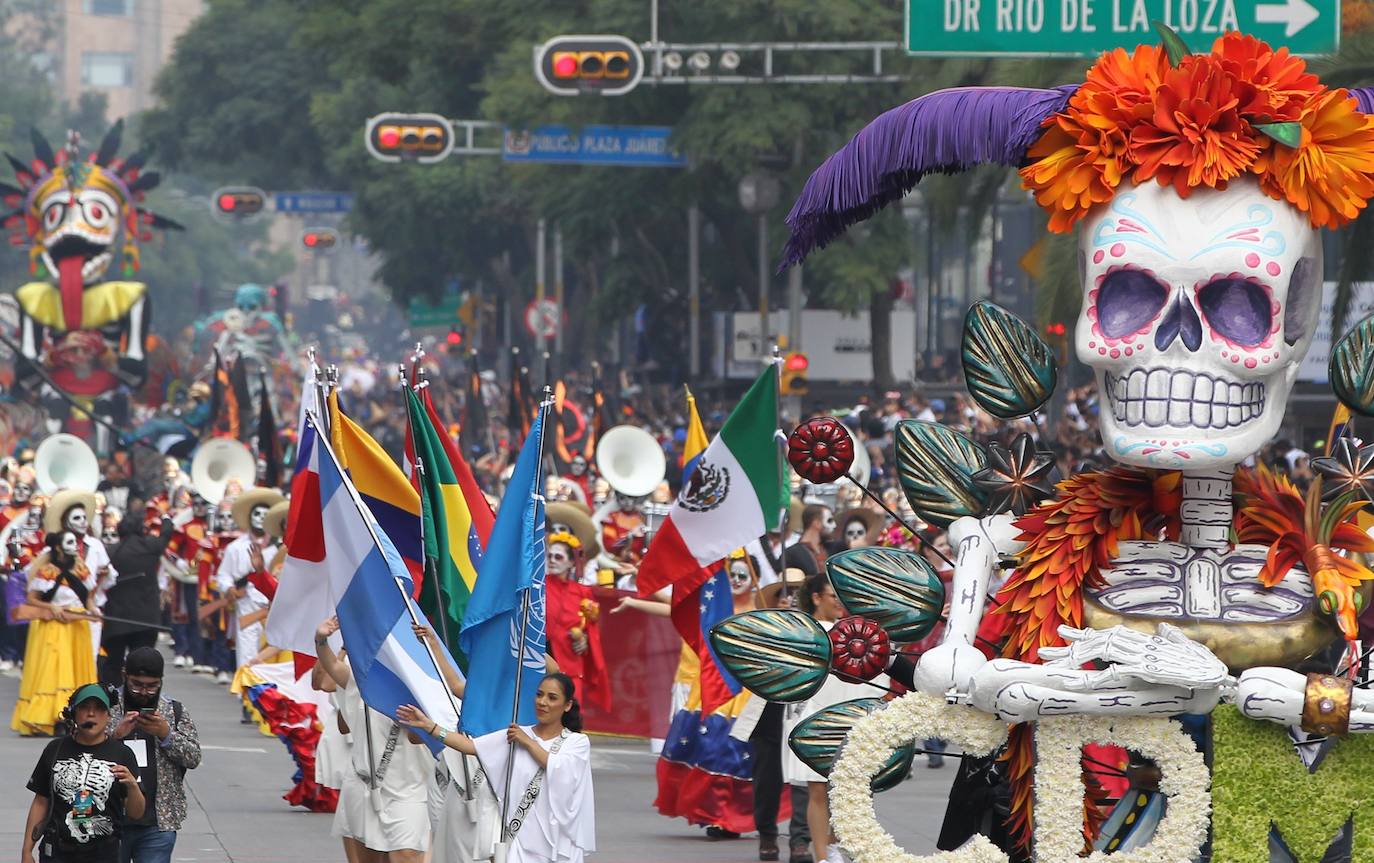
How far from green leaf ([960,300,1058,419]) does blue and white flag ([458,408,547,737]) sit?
1689 mm

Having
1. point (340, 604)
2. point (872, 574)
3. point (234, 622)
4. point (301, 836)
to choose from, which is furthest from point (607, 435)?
point (872, 574)

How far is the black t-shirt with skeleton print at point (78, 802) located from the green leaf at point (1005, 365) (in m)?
3.34

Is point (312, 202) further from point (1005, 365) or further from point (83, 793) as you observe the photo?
point (1005, 365)

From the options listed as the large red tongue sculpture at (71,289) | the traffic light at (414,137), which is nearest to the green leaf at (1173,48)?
the traffic light at (414,137)

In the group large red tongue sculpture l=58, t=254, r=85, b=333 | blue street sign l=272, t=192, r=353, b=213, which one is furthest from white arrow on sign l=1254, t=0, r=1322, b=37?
blue street sign l=272, t=192, r=353, b=213

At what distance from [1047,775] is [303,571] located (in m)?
4.31

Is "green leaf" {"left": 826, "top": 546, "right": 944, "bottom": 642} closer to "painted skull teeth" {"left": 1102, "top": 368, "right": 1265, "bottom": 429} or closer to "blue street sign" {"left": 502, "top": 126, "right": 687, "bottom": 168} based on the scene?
"painted skull teeth" {"left": 1102, "top": 368, "right": 1265, "bottom": 429}

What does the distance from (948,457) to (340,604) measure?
240 cm

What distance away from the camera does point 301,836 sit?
13.5 metres

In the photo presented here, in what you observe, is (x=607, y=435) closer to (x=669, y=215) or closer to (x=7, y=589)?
(x=7, y=589)

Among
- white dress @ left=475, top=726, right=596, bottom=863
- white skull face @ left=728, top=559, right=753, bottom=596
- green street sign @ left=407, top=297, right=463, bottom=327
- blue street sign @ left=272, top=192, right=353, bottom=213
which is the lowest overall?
white dress @ left=475, top=726, right=596, bottom=863

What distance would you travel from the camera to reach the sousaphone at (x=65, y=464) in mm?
25781

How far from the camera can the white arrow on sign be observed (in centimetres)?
1279

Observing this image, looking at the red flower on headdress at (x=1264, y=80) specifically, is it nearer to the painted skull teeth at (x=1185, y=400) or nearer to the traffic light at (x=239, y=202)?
the painted skull teeth at (x=1185, y=400)
